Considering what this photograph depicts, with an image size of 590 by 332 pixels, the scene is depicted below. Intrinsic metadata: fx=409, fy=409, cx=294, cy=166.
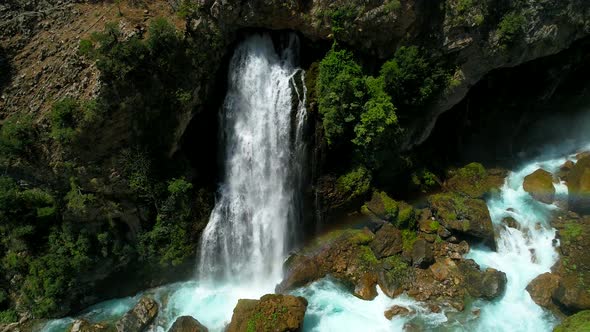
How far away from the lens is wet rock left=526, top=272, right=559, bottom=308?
56.6 feet

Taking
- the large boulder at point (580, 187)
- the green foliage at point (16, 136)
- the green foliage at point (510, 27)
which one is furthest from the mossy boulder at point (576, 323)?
the green foliage at point (16, 136)

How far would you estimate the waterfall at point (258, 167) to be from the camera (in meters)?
18.5

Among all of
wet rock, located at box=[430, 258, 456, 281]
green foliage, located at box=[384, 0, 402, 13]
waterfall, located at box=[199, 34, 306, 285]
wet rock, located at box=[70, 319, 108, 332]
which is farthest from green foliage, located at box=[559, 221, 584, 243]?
wet rock, located at box=[70, 319, 108, 332]

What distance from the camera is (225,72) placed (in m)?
18.6

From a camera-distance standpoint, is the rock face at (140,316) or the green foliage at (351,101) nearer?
the rock face at (140,316)

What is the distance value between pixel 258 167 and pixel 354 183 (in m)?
4.90

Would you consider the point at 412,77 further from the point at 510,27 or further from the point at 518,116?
the point at 518,116

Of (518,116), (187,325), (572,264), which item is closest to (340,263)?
(187,325)

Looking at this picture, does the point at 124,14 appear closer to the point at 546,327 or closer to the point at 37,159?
the point at 37,159

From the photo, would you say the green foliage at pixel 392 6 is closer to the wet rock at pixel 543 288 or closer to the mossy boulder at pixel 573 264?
the mossy boulder at pixel 573 264

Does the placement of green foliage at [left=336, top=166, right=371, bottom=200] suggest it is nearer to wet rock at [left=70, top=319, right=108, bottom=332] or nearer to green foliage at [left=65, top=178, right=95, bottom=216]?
green foliage at [left=65, top=178, right=95, bottom=216]

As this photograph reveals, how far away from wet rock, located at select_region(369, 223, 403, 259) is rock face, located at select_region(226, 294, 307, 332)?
5.01m

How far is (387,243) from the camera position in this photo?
19.7 meters

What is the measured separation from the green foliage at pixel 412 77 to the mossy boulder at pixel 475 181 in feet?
17.1
